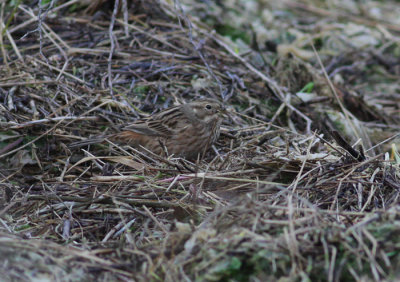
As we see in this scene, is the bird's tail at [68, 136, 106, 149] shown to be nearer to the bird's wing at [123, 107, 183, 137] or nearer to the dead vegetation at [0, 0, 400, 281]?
the dead vegetation at [0, 0, 400, 281]

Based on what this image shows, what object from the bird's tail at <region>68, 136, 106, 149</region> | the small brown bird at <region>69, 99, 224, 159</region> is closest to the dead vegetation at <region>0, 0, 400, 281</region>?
the bird's tail at <region>68, 136, 106, 149</region>

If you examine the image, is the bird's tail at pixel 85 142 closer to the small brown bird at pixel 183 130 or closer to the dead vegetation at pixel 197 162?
the dead vegetation at pixel 197 162

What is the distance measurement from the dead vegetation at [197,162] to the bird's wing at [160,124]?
0.81ft

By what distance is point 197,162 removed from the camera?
5.04m

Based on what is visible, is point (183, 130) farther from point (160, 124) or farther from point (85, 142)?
point (85, 142)

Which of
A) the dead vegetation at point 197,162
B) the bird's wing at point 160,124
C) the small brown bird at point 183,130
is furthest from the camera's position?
the small brown bird at point 183,130

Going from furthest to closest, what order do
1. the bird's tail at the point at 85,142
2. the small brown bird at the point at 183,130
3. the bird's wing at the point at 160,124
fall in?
the small brown bird at the point at 183,130, the bird's wing at the point at 160,124, the bird's tail at the point at 85,142

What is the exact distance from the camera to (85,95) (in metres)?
6.28

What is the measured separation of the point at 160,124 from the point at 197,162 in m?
1.33

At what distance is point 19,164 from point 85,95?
4.12 feet

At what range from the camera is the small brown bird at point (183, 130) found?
6164 mm

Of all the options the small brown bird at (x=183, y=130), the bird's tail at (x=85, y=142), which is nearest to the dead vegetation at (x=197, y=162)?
the bird's tail at (x=85, y=142)

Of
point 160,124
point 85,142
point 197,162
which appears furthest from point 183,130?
point 197,162

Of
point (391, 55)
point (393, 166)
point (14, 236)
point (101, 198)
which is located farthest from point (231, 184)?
point (391, 55)
